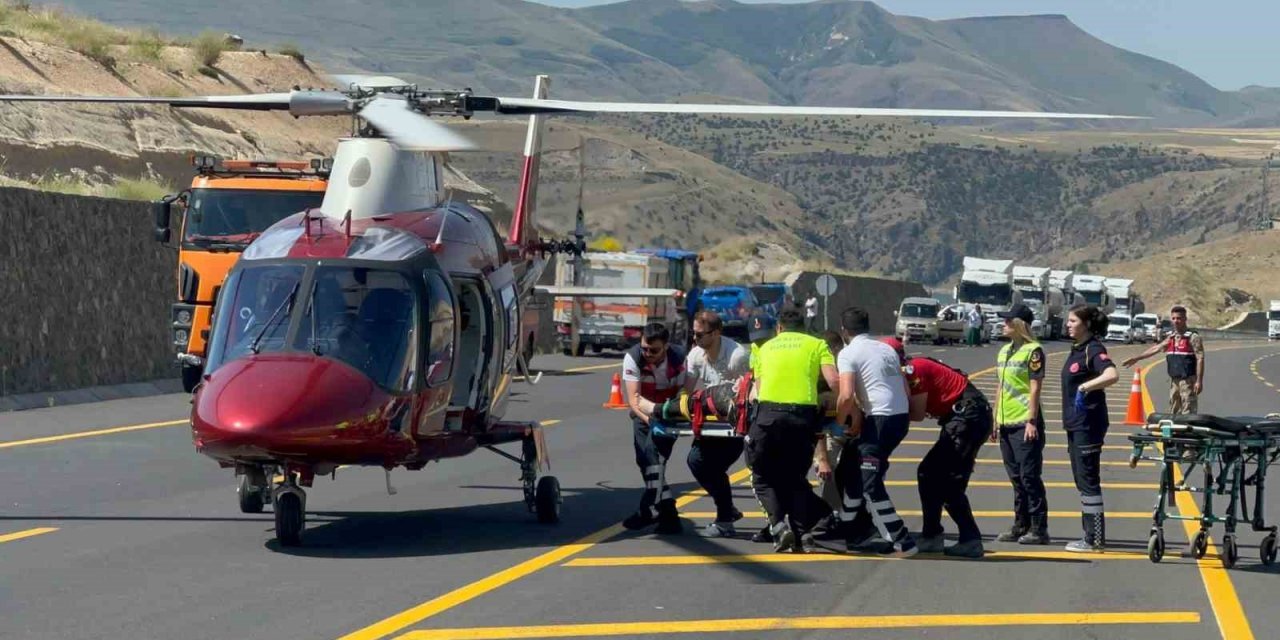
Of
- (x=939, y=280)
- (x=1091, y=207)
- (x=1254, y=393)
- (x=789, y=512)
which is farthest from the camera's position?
(x=1091, y=207)

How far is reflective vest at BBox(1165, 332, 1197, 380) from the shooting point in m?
23.2

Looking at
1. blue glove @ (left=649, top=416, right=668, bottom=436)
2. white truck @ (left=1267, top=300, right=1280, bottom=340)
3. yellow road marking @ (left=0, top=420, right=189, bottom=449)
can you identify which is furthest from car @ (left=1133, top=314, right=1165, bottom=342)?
blue glove @ (left=649, top=416, right=668, bottom=436)

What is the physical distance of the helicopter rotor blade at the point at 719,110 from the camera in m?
13.5

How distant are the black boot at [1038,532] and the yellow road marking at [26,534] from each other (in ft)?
22.1

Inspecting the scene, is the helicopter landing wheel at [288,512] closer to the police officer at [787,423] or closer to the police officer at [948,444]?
the police officer at [787,423]

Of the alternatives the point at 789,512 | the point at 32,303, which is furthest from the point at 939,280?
the point at 789,512

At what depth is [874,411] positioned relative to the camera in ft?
42.8

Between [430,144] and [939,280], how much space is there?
157 metres

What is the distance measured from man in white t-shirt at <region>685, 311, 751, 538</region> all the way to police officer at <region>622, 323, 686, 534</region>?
17cm

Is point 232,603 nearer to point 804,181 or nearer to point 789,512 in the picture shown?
point 789,512

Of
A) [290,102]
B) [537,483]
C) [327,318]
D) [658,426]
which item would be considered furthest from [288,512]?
[290,102]

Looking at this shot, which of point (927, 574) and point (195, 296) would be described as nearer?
point (927, 574)

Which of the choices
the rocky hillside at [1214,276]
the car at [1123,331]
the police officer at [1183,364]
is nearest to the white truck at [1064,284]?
the car at [1123,331]

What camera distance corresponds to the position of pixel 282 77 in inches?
2287
